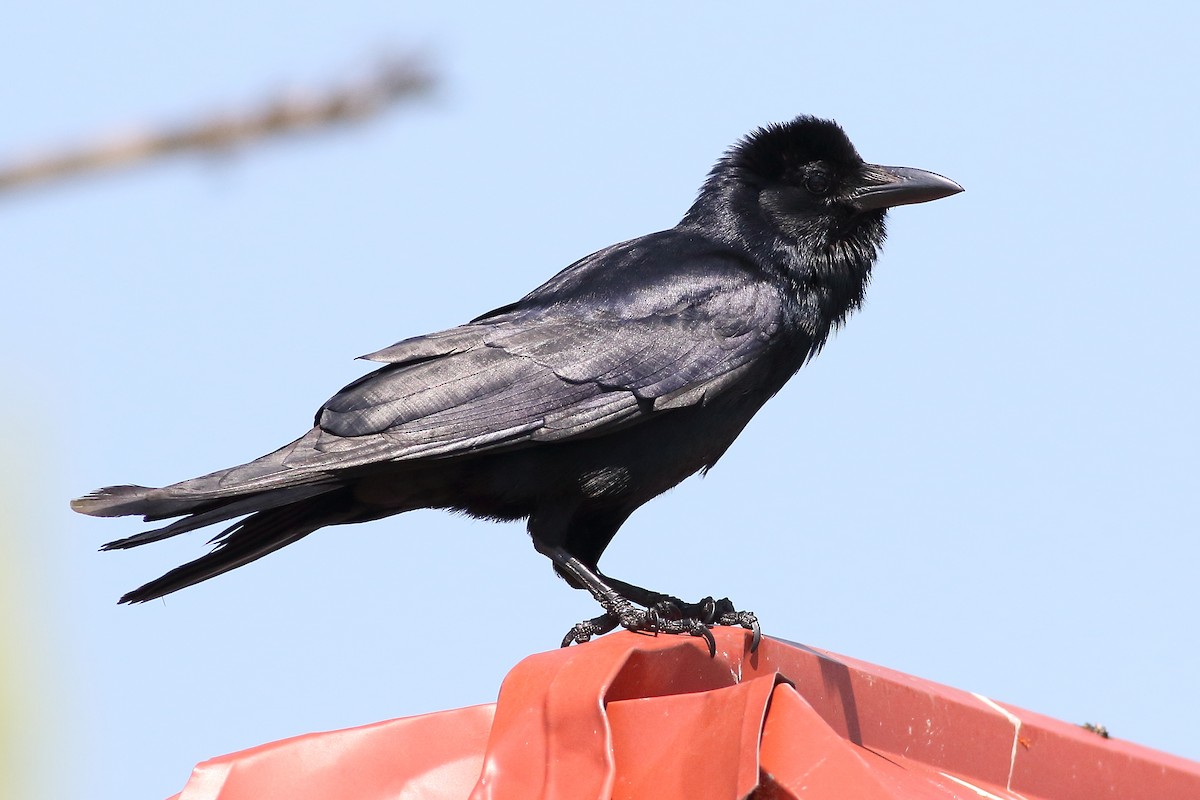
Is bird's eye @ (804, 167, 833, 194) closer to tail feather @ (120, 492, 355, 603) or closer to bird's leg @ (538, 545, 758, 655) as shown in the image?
bird's leg @ (538, 545, 758, 655)

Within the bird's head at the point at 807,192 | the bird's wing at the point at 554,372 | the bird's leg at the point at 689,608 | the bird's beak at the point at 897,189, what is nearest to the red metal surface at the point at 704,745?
the bird's leg at the point at 689,608

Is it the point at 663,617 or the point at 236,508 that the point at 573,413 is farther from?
the point at 236,508

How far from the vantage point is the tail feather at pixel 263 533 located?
504cm

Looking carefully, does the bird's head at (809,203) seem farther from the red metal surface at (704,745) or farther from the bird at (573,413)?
the red metal surface at (704,745)

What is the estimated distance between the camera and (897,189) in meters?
6.42

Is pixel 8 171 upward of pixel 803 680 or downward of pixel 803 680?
upward

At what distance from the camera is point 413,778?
3.70 metres

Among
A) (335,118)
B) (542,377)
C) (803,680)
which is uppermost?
(335,118)

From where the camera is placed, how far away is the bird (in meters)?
5.05

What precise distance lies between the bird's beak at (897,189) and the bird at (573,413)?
24 centimetres

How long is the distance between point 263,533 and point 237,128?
3.25 meters

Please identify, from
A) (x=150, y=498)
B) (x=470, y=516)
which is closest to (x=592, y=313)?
(x=470, y=516)

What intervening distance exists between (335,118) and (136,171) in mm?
281

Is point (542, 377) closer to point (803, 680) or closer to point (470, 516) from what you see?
point (470, 516)
